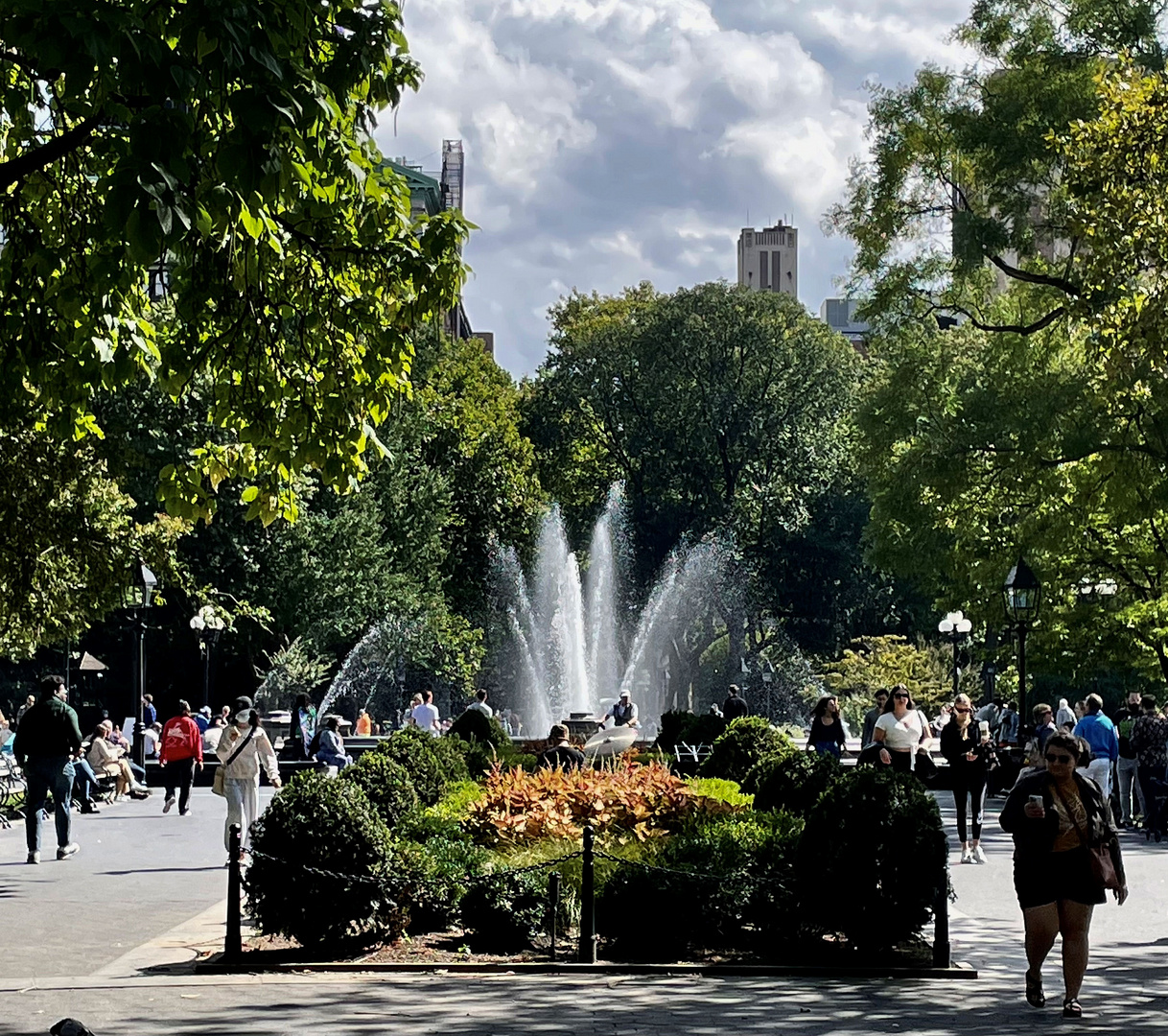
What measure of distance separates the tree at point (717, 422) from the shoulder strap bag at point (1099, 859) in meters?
53.2

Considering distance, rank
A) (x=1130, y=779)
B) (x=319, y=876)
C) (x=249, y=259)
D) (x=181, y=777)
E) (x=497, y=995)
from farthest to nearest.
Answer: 1. (x=181, y=777)
2. (x=1130, y=779)
3. (x=319, y=876)
4. (x=497, y=995)
5. (x=249, y=259)

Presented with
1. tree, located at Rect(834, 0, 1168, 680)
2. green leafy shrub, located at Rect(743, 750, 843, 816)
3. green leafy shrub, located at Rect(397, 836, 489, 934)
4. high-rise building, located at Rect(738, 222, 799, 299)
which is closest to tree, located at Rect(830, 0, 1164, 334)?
tree, located at Rect(834, 0, 1168, 680)

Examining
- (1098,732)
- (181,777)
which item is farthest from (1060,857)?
(181,777)

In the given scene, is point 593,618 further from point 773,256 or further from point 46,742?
point 773,256

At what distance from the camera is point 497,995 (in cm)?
1097

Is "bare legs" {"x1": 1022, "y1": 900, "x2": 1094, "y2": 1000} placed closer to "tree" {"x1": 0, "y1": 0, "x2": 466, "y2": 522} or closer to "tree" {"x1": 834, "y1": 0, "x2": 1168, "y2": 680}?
"tree" {"x1": 0, "y1": 0, "x2": 466, "y2": 522}

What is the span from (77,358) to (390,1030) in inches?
185

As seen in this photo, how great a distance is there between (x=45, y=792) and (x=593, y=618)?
42955 mm

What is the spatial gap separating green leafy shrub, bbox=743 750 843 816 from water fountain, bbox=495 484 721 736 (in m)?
35.7

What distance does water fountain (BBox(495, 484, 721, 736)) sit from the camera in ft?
181

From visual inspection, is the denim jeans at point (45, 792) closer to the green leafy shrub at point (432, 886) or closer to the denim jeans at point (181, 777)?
the denim jeans at point (181, 777)

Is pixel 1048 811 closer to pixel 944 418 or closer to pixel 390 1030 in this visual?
pixel 390 1030

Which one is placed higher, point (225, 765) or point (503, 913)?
point (225, 765)

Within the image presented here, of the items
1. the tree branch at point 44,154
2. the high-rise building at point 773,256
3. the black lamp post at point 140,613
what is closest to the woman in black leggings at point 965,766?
the tree branch at point 44,154
